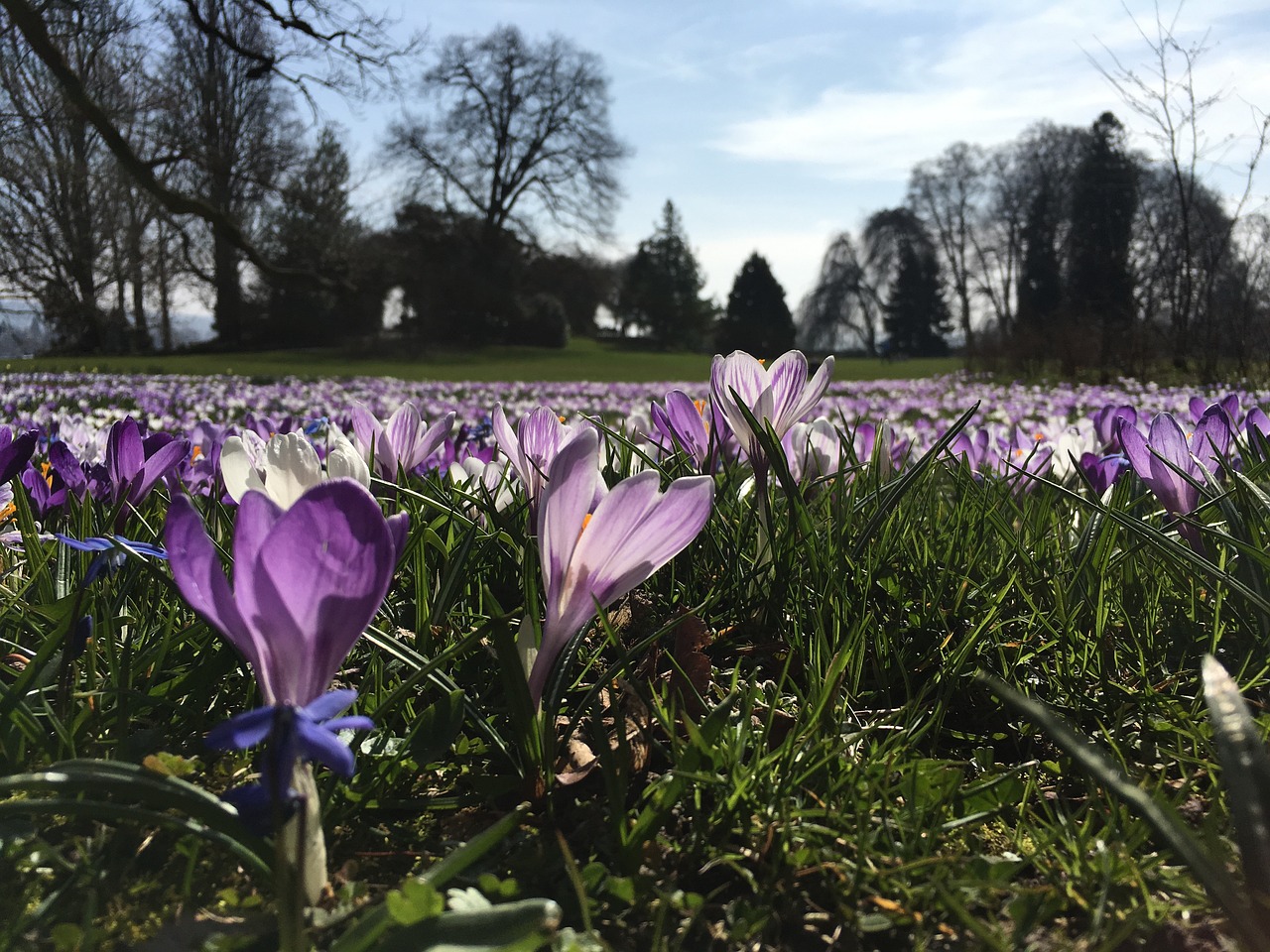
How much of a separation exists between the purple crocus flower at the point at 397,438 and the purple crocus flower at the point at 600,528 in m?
1.10

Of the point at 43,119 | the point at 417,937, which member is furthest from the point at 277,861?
the point at 43,119

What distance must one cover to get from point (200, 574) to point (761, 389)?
3.30 ft

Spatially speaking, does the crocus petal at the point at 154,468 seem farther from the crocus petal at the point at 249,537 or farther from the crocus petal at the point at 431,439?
the crocus petal at the point at 249,537

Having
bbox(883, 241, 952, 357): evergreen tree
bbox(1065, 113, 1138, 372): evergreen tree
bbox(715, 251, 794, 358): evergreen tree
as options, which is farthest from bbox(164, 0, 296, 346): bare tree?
bbox(883, 241, 952, 357): evergreen tree

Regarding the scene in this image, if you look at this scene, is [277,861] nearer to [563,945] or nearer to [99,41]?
[563,945]

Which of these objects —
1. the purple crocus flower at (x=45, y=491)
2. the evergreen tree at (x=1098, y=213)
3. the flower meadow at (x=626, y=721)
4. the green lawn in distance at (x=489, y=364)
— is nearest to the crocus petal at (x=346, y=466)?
the flower meadow at (x=626, y=721)

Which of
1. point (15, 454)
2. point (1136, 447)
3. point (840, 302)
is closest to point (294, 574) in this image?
point (15, 454)

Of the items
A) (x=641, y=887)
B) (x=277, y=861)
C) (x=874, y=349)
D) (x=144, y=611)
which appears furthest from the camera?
(x=874, y=349)

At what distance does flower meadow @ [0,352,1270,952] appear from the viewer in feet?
2.49

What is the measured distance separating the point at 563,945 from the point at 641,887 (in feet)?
0.50

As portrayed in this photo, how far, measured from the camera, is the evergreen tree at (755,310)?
6100 cm

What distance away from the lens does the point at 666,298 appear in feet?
207

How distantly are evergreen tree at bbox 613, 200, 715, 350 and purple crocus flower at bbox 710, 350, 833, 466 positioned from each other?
2320 inches

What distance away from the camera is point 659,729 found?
4.18ft
